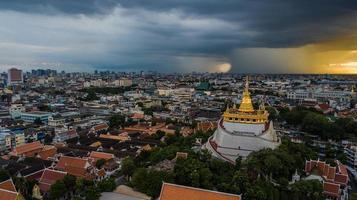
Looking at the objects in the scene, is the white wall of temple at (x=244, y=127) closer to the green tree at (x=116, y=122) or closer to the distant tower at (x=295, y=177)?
the distant tower at (x=295, y=177)

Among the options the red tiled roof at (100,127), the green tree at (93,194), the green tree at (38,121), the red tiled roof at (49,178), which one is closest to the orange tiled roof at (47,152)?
the red tiled roof at (49,178)

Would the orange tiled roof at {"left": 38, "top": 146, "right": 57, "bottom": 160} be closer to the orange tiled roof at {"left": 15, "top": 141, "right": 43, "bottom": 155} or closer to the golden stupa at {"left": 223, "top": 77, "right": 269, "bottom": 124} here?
the orange tiled roof at {"left": 15, "top": 141, "right": 43, "bottom": 155}

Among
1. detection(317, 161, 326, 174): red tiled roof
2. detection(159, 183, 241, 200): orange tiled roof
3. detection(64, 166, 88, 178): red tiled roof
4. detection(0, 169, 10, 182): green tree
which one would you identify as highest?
detection(159, 183, 241, 200): orange tiled roof

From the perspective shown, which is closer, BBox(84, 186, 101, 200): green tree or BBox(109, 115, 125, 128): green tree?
BBox(84, 186, 101, 200): green tree

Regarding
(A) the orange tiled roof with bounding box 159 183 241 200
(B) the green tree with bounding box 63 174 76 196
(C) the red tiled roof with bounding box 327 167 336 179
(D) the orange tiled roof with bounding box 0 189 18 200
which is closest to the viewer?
(A) the orange tiled roof with bounding box 159 183 241 200

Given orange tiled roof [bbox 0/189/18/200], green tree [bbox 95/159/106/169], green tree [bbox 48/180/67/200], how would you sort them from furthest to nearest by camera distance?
1. green tree [bbox 95/159/106/169]
2. green tree [bbox 48/180/67/200]
3. orange tiled roof [bbox 0/189/18/200]

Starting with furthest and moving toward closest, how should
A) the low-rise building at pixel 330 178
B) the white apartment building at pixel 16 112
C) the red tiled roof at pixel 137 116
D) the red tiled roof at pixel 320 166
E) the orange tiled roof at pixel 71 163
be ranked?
the white apartment building at pixel 16 112 < the red tiled roof at pixel 137 116 < the orange tiled roof at pixel 71 163 < the red tiled roof at pixel 320 166 < the low-rise building at pixel 330 178

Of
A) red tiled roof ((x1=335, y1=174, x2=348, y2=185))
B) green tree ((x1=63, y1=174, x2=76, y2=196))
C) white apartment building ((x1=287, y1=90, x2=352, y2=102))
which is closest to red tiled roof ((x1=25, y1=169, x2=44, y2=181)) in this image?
green tree ((x1=63, y1=174, x2=76, y2=196))

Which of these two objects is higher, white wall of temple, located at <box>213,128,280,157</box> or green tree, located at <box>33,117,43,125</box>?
white wall of temple, located at <box>213,128,280,157</box>

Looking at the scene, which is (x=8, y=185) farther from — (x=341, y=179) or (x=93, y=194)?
(x=341, y=179)
